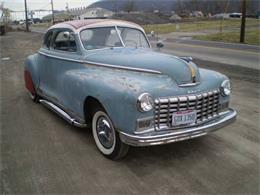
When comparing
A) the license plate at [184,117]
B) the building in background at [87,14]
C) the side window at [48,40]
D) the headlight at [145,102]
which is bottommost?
the license plate at [184,117]

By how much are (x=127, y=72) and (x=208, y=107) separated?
1166 millimetres

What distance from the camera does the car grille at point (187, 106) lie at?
13.1 ft

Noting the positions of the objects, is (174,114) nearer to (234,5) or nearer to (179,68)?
(179,68)

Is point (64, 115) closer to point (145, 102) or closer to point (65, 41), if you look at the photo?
point (65, 41)

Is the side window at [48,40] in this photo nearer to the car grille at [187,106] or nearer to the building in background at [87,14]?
the building in background at [87,14]

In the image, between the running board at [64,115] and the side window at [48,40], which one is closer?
the running board at [64,115]

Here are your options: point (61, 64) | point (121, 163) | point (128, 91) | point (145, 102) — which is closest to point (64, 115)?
point (61, 64)

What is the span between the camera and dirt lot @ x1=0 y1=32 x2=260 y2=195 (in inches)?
148

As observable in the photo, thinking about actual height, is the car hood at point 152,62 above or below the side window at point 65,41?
below

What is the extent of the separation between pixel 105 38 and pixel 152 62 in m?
1.40

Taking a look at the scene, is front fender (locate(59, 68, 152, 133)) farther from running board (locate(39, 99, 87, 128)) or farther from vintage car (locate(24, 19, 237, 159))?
running board (locate(39, 99, 87, 128))

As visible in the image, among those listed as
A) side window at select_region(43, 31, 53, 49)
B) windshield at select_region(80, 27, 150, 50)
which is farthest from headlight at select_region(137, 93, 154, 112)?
side window at select_region(43, 31, 53, 49)

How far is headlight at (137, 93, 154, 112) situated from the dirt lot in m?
0.82

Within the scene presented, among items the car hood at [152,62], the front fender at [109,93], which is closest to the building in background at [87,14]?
the car hood at [152,62]
